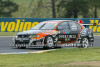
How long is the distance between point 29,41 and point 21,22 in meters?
16.0

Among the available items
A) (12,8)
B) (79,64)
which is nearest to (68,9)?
(12,8)

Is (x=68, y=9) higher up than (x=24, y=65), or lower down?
higher up

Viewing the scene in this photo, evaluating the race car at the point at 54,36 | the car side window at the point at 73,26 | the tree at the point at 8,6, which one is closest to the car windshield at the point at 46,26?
the race car at the point at 54,36

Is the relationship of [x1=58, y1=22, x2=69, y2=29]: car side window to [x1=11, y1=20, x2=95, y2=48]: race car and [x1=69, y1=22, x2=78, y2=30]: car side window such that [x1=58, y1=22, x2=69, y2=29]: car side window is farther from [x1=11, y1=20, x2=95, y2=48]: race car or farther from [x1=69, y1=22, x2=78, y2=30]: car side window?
[x1=69, y1=22, x2=78, y2=30]: car side window

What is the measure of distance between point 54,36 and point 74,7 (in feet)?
130

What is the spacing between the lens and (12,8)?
61562 millimetres

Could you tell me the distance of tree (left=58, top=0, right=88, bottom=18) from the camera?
55562 mm

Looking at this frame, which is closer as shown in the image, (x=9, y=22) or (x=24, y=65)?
(x=24, y=65)

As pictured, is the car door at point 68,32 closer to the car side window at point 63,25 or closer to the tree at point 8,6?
the car side window at point 63,25

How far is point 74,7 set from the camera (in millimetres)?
55656

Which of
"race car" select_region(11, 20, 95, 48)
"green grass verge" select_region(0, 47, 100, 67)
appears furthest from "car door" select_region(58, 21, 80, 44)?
"green grass verge" select_region(0, 47, 100, 67)

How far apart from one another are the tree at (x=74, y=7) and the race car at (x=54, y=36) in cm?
3821

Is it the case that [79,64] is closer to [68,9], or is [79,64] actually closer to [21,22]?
[21,22]

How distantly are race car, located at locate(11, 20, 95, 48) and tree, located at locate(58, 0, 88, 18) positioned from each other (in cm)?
3821
